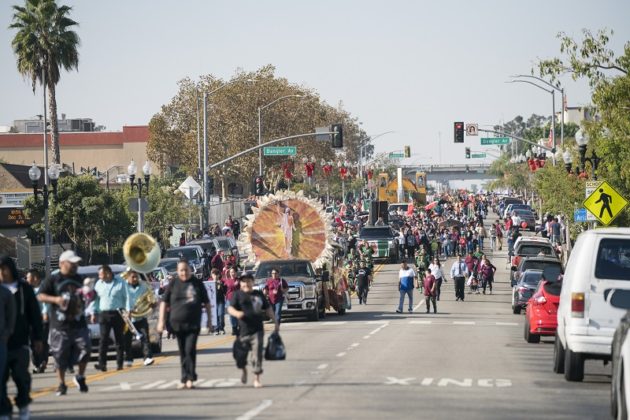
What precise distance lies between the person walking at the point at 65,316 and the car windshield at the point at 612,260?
671 cm

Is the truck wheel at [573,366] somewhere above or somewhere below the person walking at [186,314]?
below

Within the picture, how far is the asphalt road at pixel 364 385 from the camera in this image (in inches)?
601

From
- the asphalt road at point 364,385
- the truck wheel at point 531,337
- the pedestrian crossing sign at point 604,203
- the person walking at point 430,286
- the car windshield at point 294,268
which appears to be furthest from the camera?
the person walking at point 430,286

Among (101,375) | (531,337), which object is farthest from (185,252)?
(101,375)

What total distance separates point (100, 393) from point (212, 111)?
90.8 m

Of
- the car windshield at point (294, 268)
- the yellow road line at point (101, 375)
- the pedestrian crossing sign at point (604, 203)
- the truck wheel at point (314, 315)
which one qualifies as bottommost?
the truck wheel at point (314, 315)

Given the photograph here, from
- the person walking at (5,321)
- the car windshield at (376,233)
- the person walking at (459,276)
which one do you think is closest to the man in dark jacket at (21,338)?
the person walking at (5,321)

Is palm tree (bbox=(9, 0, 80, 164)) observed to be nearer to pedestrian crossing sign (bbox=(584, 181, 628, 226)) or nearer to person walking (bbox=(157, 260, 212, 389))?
pedestrian crossing sign (bbox=(584, 181, 628, 226))

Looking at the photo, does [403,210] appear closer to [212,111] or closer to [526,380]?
[212,111]

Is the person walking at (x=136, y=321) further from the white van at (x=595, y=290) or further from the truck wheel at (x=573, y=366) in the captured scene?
the white van at (x=595, y=290)

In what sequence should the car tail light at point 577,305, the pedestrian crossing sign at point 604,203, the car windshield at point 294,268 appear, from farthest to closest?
the car windshield at point 294,268, the pedestrian crossing sign at point 604,203, the car tail light at point 577,305

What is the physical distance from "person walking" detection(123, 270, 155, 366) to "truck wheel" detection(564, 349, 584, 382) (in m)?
6.92

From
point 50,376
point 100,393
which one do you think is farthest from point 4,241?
point 100,393

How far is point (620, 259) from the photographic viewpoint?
60.1 ft
